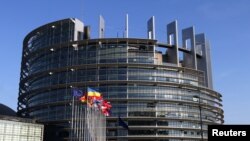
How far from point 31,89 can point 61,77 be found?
56.0 ft

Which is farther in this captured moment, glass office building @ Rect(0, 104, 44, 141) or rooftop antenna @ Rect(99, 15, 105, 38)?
rooftop antenna @ Rect(99, 15, 105, 38)

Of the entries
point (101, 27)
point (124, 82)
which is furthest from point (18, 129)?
point (101, 27)

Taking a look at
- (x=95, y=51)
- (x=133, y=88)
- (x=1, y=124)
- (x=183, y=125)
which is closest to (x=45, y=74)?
(x=95, y=51)

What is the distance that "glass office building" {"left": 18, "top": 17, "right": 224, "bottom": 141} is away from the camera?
122500mm

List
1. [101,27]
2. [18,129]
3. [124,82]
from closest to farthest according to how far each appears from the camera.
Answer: [18,129] → [124,82] → [101,27]

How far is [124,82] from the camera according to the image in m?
124

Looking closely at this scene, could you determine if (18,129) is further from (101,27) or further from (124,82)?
(101,27)

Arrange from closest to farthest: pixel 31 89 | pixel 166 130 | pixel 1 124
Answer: pixel 1 124, pixel 166 130, pixel 31 89

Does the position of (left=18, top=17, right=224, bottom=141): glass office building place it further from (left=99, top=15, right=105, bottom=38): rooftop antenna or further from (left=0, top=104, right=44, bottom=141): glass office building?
(left=0, top=104, right=44, bottom=141): glass office building

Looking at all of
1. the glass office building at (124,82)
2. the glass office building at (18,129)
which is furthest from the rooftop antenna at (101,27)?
the glass office building at (18,129)

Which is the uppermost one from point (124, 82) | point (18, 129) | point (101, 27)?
point (101, 27)

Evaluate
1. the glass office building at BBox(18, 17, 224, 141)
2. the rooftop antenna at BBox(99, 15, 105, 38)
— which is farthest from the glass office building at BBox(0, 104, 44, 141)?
the rooftop antenna at BBox(99, 15, 105, 38)

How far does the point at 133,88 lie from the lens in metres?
125

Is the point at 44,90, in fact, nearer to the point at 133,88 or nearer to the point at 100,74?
the point at 100,74
